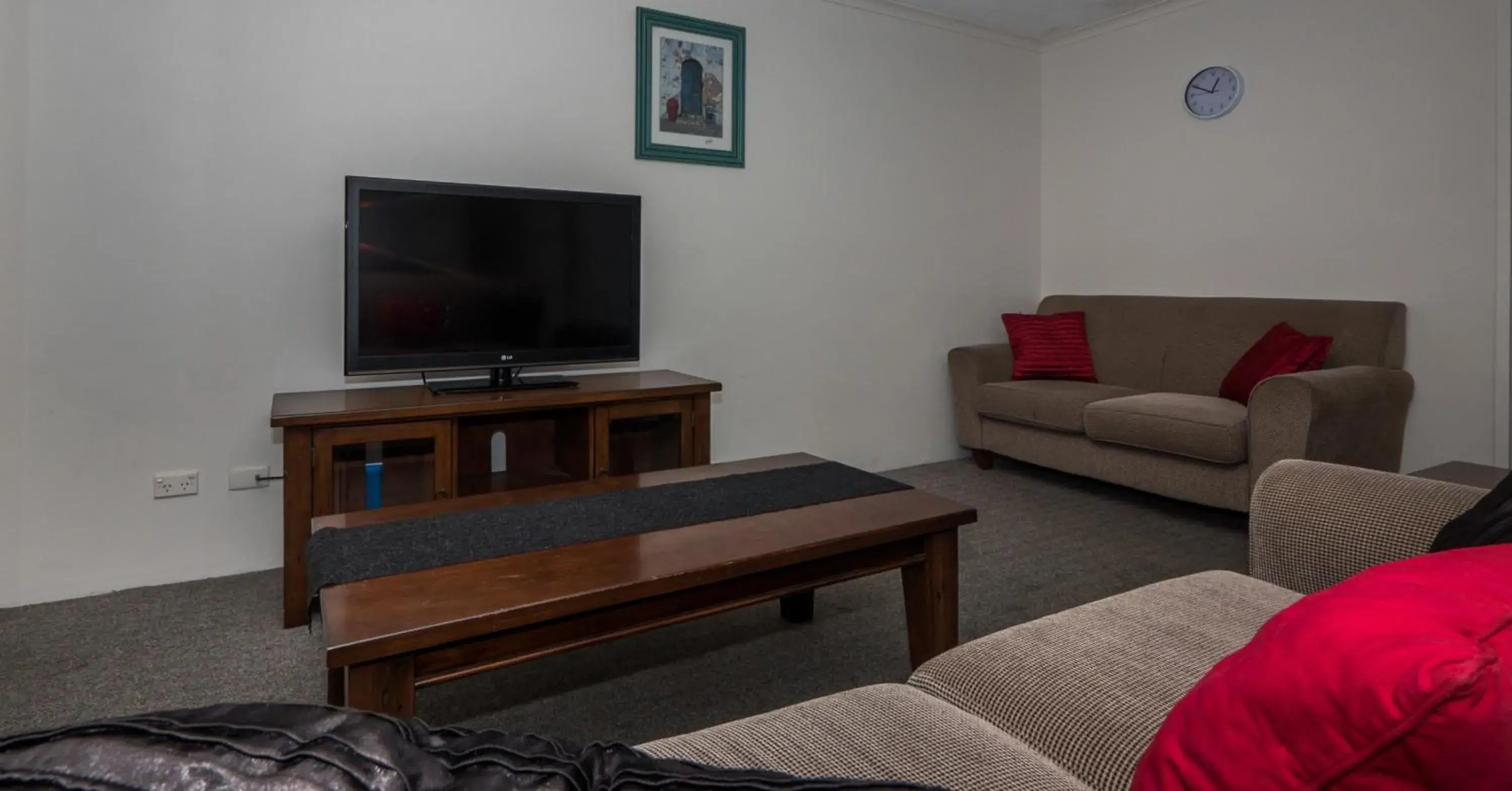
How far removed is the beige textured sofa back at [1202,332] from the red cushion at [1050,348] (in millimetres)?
126

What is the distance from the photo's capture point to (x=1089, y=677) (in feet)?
3.99

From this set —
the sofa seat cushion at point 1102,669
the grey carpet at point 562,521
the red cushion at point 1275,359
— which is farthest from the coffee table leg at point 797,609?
the red cushion at point 1275,359

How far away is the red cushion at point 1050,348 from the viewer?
4.34 metres

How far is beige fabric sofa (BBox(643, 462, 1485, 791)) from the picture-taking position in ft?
3.32

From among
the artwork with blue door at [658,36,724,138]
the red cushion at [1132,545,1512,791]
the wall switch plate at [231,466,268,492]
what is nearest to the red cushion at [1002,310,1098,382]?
the artwork with blue door at [658,36,724,138]

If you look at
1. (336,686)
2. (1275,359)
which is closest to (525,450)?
(336,686)

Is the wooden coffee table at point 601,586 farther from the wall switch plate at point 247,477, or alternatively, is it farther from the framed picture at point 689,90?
the framed picture at point 689,90

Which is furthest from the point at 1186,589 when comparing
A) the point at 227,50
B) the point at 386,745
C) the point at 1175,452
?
the point at 227,50

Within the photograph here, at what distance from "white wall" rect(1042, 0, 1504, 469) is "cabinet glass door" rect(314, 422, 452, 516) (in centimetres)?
357

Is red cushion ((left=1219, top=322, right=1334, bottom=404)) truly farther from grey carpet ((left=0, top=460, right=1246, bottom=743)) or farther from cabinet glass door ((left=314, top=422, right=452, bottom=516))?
cabinet glass door ((left=314, top=422, right=452, bottom=516))

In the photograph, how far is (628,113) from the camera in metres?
3.59

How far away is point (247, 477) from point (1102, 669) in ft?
9.17

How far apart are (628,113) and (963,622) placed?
94.4 inches

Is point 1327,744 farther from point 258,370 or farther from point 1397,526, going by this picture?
point 258,370
